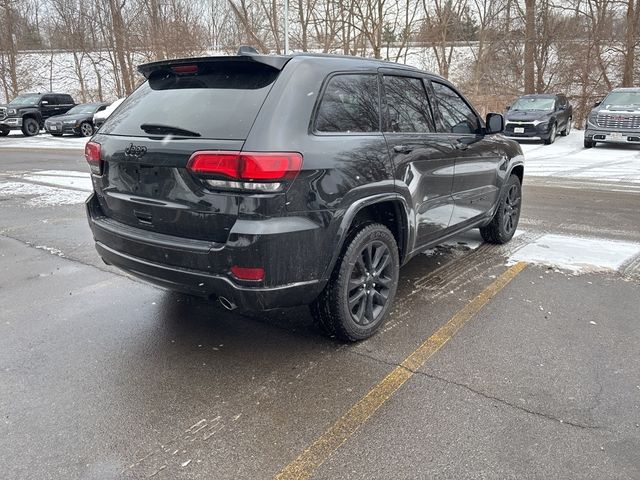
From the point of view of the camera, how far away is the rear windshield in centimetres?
284

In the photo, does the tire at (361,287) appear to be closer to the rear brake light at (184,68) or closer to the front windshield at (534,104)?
the rear brake light at (184,68)

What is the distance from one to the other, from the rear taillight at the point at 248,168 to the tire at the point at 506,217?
3.37 metres

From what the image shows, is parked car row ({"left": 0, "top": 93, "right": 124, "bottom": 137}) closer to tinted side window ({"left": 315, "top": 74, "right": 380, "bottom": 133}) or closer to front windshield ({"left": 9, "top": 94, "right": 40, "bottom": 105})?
front windshield ({"left": 9, "top": 94, "right": 40, "bottom": 105})

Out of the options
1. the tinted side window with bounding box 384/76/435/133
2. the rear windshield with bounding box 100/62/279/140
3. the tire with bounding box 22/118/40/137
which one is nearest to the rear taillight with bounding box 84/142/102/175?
the rear windshield with bounding box 100/62/279/140

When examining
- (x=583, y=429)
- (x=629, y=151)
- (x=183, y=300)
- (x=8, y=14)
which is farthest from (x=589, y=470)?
(x=8, y=14)

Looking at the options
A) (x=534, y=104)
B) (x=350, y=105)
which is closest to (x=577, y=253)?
(x=350, y=105)

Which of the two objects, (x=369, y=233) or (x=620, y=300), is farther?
(x=620, y=300)

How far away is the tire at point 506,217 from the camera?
5518 millimetres

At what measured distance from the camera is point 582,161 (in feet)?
44.0

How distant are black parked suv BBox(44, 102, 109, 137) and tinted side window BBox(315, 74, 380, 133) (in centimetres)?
2209

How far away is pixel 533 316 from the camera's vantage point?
3836mm

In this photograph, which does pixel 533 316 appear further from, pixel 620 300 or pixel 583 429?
pixel 583 429

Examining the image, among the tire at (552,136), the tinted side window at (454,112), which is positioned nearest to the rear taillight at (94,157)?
the tinted side window at (454,112)

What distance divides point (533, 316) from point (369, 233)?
1.51 metres
